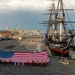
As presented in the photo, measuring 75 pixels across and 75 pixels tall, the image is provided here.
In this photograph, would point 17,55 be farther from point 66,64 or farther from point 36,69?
point 66,64

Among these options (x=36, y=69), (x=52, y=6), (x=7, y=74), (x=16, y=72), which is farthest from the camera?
(x=52, y=6)

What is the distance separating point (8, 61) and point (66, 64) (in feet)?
26.9

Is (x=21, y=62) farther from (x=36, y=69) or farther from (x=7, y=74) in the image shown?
(x=7, y=74)

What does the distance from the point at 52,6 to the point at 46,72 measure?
257 feet

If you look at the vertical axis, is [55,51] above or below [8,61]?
below

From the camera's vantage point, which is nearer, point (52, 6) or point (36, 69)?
point (36, 69)

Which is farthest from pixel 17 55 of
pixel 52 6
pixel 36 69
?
pixel 52 6

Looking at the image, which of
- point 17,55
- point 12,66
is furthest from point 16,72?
point 17,55

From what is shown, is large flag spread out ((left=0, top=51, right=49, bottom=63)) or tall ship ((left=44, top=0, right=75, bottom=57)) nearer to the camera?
large flag spread out ((left=0, top=51, right=49, bottom=63))

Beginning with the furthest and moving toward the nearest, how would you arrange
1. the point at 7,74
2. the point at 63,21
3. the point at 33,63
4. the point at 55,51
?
the point at 63,21 → the point at 55,51 → the point at 33,63 → the point at 7,74

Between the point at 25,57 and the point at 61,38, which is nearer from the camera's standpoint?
the point at 25,57

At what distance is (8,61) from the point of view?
3338cm

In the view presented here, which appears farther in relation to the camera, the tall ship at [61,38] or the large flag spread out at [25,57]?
the tall ship at [61,38]

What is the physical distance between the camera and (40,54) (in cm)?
3391
